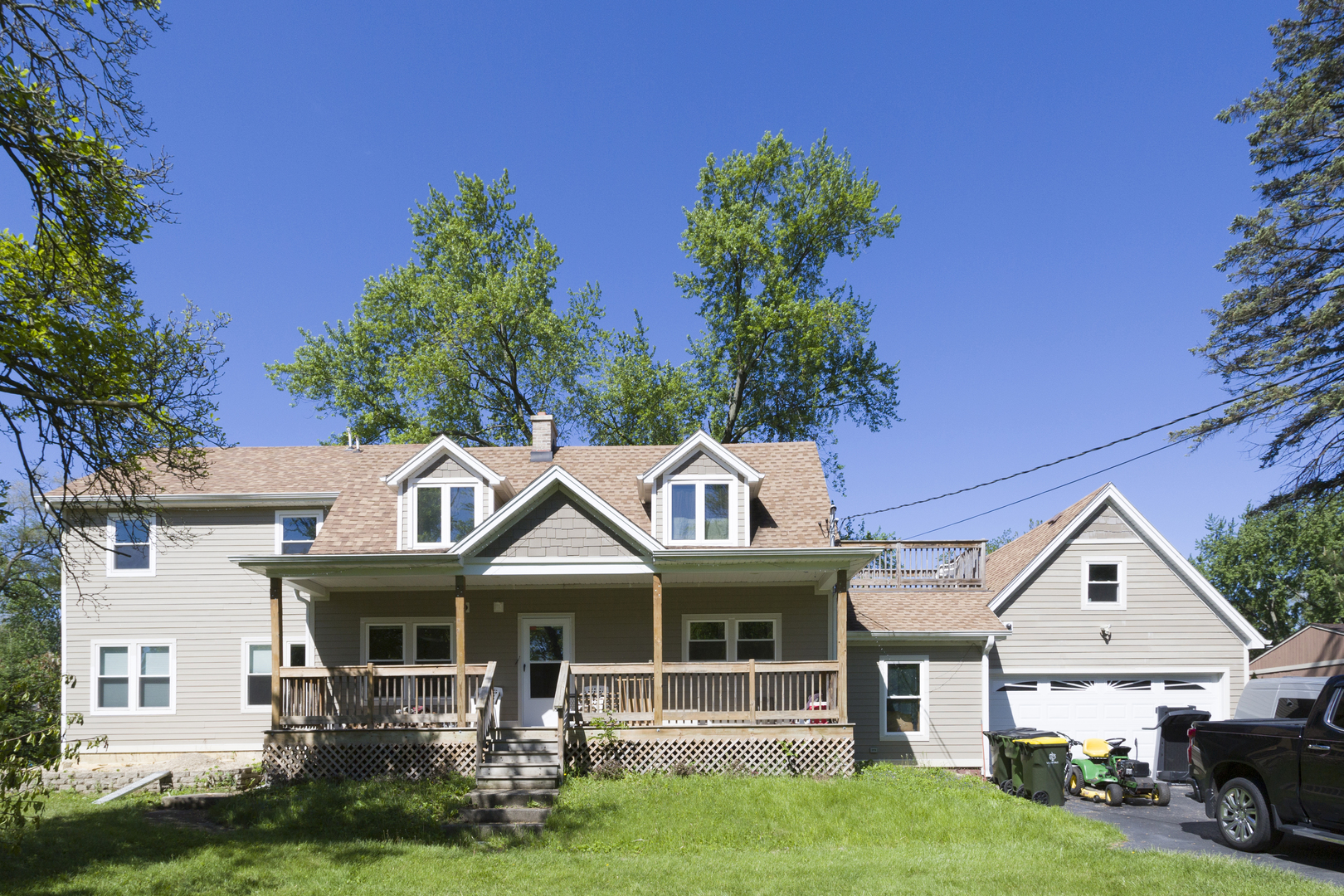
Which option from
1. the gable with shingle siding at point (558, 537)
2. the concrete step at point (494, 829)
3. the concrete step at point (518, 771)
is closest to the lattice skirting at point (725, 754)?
the concrete step at point (518, 771)

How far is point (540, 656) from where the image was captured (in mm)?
17984

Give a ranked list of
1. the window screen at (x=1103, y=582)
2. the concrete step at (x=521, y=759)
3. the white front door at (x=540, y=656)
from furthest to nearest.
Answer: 1. the window screen at (x=1103, y=582)
2. the white front door at (x=540, y=656)
3. the concrete step at (x=521, y=759)

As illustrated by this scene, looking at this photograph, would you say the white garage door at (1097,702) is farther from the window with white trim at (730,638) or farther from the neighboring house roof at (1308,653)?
the neighboring house roof at (1308,653)

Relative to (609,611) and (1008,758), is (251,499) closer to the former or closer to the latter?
(609,611)

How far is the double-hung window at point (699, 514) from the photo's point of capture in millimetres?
17125

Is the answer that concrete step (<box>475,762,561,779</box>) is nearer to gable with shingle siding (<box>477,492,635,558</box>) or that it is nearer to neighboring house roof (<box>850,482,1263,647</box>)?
gable with shingle siding (<box>477,492,635,558</box>)

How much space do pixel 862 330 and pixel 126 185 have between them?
76.1 feet

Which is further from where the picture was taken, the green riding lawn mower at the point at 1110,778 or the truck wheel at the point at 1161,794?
the green riding lawn mower at the point at 1110,778

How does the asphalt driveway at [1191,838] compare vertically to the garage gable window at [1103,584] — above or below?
below

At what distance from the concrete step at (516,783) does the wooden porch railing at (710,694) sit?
1.70 m

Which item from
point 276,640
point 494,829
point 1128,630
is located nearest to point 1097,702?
point 1128,630

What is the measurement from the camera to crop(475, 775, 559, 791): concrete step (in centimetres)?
1344

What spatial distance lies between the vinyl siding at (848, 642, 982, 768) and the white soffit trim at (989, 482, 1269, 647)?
1524mm

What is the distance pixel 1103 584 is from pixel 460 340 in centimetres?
1824
